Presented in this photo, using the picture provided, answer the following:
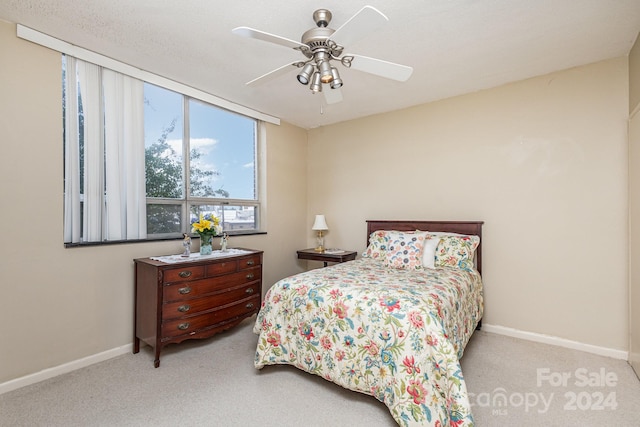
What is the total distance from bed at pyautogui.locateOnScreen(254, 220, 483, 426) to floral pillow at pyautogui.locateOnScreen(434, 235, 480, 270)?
1 centimetres

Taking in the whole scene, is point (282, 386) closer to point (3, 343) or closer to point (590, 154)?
point (3, 343)

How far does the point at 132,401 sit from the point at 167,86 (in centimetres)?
266

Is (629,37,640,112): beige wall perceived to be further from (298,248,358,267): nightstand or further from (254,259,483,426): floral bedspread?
(298,248,358,267): nightstand

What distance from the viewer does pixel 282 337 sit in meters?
2.28

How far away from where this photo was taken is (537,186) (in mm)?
2900

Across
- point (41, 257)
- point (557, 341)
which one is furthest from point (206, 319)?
point (557, 341)

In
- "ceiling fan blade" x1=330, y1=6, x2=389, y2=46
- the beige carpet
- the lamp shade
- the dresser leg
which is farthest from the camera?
the lamp shade

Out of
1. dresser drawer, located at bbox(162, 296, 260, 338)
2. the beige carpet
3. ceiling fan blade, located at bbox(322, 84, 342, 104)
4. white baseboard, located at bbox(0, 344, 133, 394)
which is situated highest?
ceiling fan blade, located at bbox(322, 84, 342, 104)

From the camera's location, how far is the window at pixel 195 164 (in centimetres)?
295

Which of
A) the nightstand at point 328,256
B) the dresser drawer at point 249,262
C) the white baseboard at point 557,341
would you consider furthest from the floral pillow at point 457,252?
the dresser drawer at point 249,262

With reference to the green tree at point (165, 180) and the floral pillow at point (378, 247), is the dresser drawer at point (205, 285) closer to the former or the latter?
the green tree at point (165, 180)

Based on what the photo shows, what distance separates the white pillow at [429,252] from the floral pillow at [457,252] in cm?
6

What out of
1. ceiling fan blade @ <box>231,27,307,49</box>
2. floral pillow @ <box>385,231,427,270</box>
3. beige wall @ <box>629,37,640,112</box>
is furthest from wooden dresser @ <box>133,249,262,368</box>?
beige wall @ <box>629,37,640,112</box>

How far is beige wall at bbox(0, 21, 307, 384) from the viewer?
2.09 m
